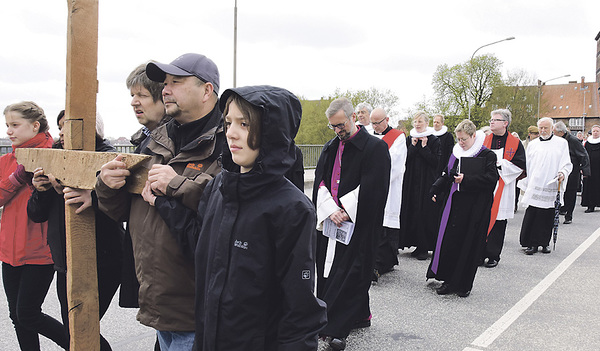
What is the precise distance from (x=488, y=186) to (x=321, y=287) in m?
2.67

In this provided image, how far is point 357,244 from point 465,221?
2.27 meters

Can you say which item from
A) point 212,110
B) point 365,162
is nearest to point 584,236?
point 365,162

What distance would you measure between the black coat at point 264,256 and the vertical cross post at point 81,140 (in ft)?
2.52

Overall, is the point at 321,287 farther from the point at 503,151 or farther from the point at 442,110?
the point at 442,110

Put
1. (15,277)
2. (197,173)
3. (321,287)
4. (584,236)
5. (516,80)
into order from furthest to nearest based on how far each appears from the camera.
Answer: (516,80), (584,236), (321,287), (15,277), (197,173)

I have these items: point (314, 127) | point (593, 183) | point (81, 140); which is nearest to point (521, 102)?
point (314, 127)

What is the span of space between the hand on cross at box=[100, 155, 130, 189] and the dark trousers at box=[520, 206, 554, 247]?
7.84 m

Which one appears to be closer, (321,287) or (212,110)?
(212,110)

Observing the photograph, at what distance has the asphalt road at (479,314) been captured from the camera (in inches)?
173

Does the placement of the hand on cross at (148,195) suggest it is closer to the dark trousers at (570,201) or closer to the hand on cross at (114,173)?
the hand on cross at (114,173)

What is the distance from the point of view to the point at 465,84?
50.0 m

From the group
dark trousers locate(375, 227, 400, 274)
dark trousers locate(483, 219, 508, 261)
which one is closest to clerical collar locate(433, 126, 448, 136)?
dark trousers locate(483, 219, 508, 261)

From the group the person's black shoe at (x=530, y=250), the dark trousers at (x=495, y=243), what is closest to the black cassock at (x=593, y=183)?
the person's black shoe at (x=530, y=250)

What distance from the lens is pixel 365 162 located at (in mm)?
4426
